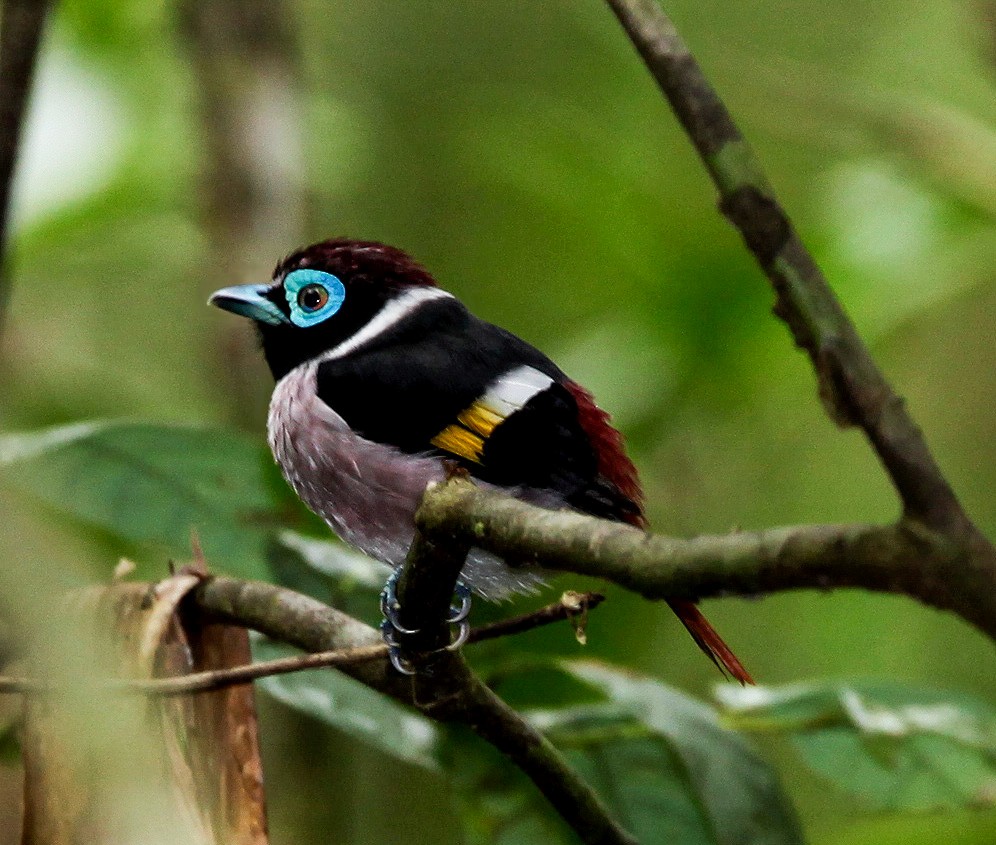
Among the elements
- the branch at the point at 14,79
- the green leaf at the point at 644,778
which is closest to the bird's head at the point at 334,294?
the branch at the point at 14,79

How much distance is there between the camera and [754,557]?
0.77m

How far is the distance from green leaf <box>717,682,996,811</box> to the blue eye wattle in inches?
31.9

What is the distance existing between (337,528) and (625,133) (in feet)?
5.52

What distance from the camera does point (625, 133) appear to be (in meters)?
3.15

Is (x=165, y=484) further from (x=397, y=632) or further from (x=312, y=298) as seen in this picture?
(x=397, y=632)

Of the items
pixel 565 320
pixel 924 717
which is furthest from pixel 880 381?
pixel 565 320

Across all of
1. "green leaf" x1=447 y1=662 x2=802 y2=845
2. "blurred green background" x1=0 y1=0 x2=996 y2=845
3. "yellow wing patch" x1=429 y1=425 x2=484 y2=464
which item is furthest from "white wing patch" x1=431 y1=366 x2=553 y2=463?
"blurred green background" x1=0 y1=0 x2=996 y2=845

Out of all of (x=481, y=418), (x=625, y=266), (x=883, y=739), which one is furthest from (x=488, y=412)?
(x=625, y=266)

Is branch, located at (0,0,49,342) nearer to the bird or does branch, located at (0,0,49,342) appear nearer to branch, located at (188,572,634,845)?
the bird

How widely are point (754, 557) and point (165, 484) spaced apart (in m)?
1.33

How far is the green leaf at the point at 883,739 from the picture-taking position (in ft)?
6.49

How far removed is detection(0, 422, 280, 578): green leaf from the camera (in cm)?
190

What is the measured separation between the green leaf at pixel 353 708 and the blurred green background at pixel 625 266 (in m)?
0.26

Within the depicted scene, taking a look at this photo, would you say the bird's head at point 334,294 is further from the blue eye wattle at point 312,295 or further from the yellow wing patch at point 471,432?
the yellow wing patch at point 471,432
